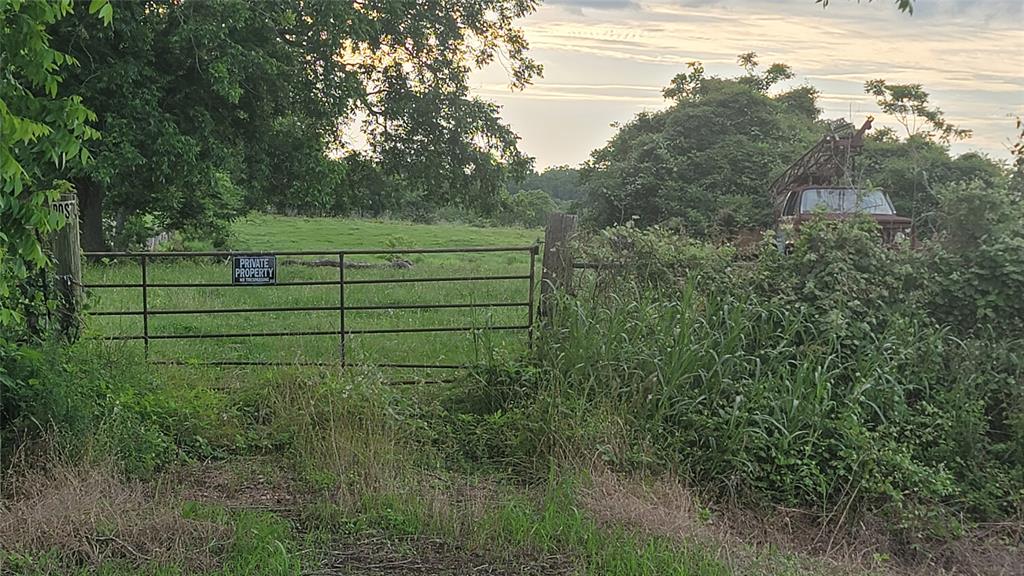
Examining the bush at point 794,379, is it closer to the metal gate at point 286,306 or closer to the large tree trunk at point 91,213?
the metal gate at point 286,306

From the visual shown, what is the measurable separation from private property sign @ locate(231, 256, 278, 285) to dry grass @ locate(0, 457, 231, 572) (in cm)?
251

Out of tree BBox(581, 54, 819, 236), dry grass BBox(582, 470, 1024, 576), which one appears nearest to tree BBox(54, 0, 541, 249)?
tree BBox(581, 54, 819, 236)

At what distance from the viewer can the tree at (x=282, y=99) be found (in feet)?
37.9

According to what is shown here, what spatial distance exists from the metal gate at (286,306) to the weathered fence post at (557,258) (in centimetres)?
15

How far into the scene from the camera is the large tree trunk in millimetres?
14680

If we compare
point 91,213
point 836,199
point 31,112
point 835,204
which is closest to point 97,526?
point 31,112

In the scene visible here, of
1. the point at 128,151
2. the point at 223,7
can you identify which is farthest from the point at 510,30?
the point at 128,151

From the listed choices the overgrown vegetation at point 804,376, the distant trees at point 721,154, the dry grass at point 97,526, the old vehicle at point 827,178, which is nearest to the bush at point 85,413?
the dry grass at point 97,526

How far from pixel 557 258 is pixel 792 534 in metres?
2.82

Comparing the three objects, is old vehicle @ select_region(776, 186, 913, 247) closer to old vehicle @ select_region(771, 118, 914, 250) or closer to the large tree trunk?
old vehicle @ select_region(771, 118, 914, 250)

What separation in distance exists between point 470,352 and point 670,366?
1865 millimetres

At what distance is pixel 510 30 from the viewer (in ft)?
51.6

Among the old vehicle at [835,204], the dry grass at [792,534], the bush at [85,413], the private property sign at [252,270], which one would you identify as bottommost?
the dry grass at [792,534]

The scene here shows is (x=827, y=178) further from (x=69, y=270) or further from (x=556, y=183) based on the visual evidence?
(x=556, y=183)
